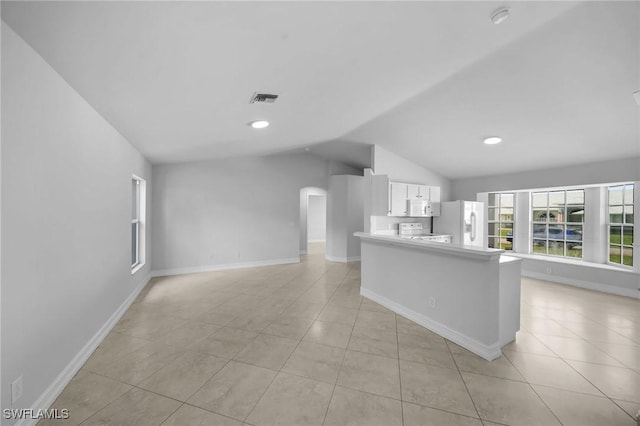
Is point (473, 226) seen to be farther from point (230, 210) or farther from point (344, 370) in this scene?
point (230, 210)

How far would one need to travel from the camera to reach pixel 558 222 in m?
5.23

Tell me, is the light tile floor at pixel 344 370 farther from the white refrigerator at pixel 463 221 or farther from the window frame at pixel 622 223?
the white refrigerator at pixel 463 221

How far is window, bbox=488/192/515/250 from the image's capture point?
586 cm

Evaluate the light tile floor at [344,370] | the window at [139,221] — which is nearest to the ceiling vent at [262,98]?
the light tile floor at [344,370]

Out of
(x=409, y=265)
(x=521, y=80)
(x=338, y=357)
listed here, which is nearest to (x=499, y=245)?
(x=409, y=265)

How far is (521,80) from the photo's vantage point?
265 centimetres

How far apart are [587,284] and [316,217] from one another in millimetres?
8102

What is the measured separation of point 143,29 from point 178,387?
2.36 m

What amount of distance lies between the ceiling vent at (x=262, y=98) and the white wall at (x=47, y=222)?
4.45ft

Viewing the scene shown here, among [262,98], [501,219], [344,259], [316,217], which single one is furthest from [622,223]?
[316,217]

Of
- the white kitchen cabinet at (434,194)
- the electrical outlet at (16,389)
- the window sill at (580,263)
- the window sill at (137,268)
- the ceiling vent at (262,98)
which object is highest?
the ceiling vent at (262,98)

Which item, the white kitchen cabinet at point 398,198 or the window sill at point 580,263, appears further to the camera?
the white kitchen cabinet at point 398,198

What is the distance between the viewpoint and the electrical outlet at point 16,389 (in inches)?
55.9

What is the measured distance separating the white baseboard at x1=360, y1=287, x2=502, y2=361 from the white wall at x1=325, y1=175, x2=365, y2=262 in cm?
317
